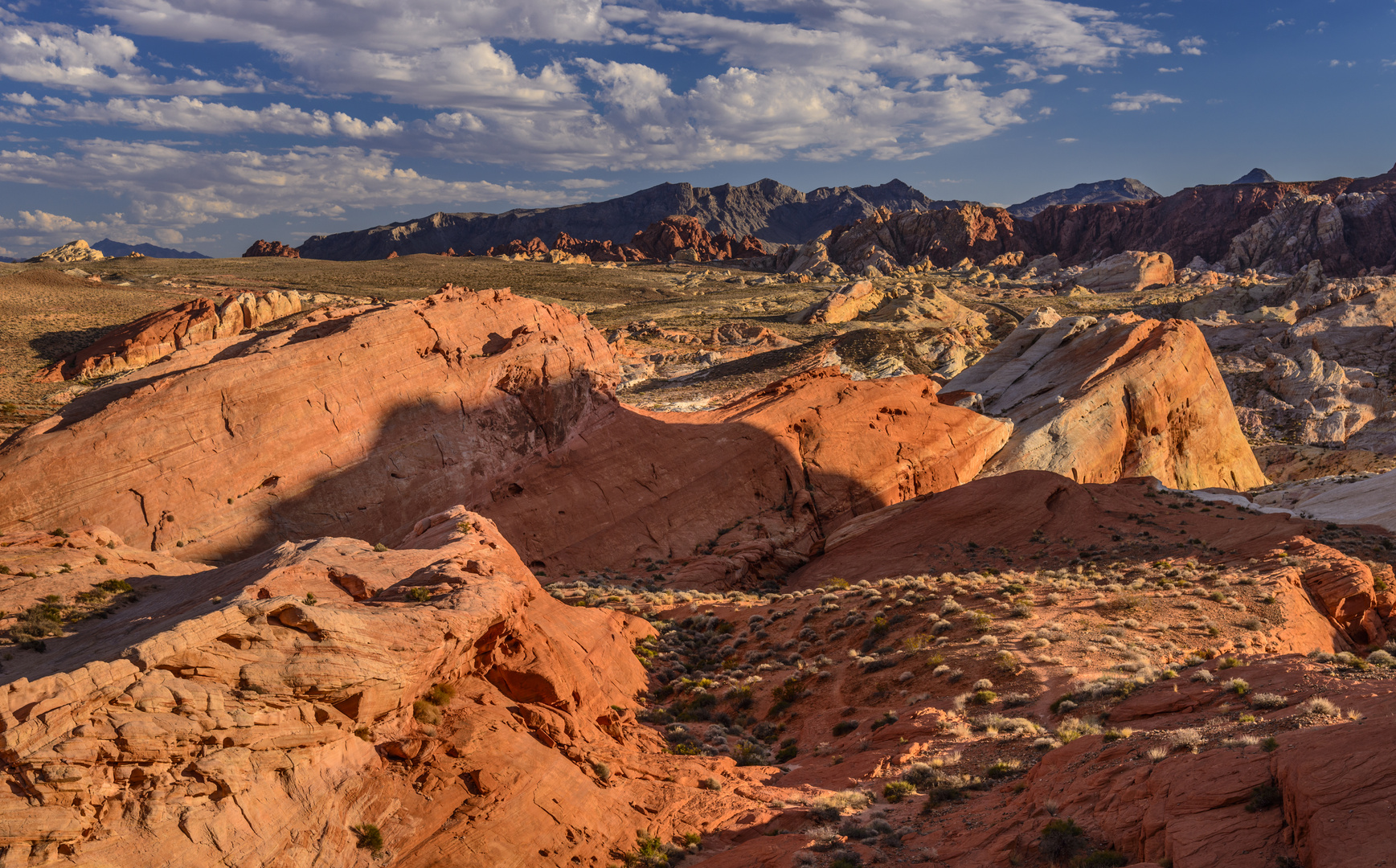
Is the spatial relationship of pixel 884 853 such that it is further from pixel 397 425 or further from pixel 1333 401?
pixel 1333 401

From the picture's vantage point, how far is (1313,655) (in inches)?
599

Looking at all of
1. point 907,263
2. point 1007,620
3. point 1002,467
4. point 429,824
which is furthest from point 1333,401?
point 907,263

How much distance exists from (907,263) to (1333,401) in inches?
5642

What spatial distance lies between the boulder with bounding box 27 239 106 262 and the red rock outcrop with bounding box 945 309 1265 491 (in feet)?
508

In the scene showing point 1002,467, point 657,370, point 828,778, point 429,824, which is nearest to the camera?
point 429,824

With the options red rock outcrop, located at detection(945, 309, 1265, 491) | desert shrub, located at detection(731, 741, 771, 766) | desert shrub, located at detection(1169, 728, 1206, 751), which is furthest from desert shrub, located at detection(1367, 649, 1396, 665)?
red rock outcrop, located at detection(945, 309, 1265, 491)

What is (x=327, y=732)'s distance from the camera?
35.1 ft

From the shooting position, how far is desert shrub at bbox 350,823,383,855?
10453 mm

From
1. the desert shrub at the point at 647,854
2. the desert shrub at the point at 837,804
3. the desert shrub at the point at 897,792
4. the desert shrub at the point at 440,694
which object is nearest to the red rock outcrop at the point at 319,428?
the desert shrub at the point at 440,694

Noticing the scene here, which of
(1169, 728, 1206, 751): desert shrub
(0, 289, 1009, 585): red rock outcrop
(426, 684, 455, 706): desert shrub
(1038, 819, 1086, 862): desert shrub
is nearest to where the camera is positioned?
(1038, 819, 1086, 862): desert shrub

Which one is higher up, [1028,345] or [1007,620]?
[1028,345]

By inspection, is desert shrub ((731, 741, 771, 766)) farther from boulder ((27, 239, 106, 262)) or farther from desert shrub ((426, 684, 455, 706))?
boulder ((27, 239, 106, 262))

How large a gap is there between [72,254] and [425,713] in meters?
168

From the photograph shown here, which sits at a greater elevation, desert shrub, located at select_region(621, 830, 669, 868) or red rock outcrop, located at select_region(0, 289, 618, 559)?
red rock outcrop, located at select_region(0, 289, 618, 559)
